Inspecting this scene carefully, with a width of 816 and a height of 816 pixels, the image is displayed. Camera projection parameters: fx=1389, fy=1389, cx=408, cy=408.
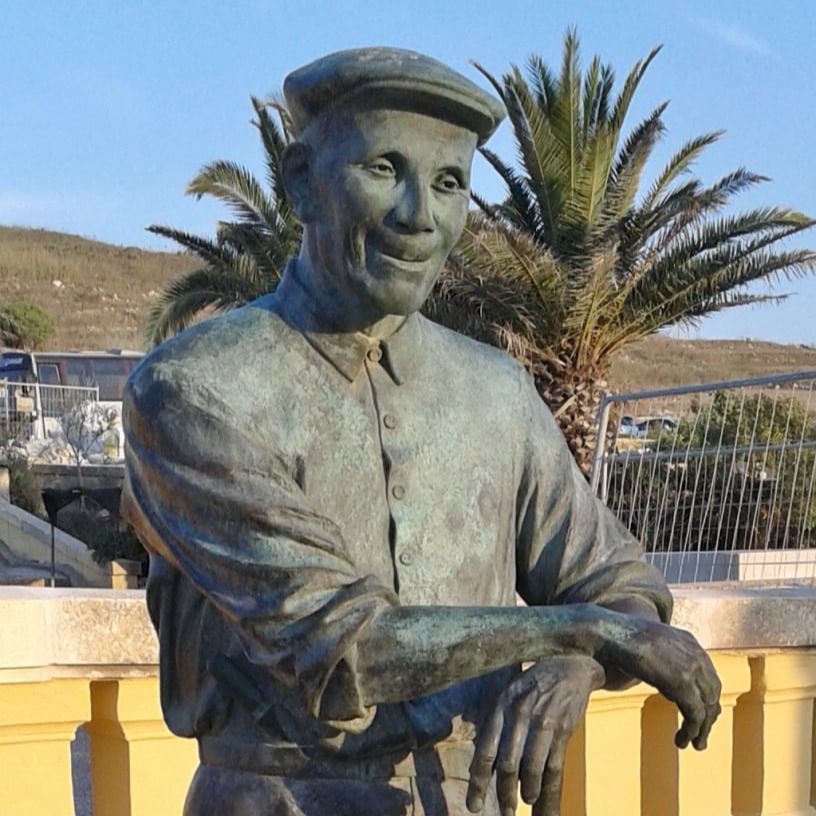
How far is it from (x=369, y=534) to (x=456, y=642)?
249 millimetres

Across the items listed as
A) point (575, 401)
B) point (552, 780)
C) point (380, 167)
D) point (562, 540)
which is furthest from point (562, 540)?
point (575, 401)

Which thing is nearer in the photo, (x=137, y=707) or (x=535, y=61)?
(x=137, y=707)

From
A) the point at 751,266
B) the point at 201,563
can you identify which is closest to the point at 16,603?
the point at 201,563

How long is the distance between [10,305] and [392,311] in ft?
194

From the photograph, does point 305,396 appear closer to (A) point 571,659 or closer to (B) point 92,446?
(A) point 571,659

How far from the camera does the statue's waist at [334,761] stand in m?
1.89

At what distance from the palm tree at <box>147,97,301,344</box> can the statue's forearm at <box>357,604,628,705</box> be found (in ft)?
46.9

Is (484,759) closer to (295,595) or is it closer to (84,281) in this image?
(295,595)

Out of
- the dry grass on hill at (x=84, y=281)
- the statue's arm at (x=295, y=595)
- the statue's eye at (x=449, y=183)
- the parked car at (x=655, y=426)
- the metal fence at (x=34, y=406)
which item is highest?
the dry grass on hill at (x=84, y=281)

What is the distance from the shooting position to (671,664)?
1.82 m

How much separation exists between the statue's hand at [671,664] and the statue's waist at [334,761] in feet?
0.94

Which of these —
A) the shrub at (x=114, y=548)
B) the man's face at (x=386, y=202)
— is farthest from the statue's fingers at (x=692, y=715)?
the shrub at (x=114, y=548)

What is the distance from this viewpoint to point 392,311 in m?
1.92

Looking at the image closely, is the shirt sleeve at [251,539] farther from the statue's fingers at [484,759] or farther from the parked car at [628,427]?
the parked car at [628,427]
